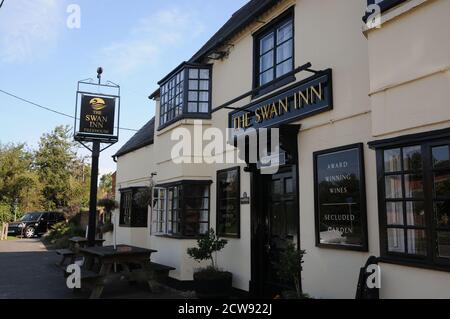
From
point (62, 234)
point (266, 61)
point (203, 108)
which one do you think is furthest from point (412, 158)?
point (62, 234)

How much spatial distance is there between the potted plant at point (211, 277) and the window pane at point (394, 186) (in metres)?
4.75

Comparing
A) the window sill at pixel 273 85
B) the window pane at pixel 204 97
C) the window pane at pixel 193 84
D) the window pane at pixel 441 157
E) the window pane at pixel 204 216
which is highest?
the window pane at pixel 193 84

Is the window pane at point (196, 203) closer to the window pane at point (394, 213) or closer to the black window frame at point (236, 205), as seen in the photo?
the black window frame at point (236, 205)

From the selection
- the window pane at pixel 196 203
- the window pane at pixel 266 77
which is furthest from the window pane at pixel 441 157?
the window pane at pixel 196 203

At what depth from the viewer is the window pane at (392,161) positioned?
5.04 meters

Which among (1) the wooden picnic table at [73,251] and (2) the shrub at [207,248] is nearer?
(2) the shrub at [207,248]

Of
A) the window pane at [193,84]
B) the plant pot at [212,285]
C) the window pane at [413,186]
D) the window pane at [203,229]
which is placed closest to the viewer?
the window pane at [413,186]

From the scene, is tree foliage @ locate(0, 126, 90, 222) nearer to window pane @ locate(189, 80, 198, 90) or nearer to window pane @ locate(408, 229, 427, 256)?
window pane @ locate(189, 80, 198, 90)

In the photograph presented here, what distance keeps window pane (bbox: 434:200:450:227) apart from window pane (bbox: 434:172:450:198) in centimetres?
9

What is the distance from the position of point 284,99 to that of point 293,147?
996 millimetres

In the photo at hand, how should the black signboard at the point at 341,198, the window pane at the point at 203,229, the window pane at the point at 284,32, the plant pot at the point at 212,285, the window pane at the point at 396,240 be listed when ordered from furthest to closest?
the window pane at the point at 203,229 → the plant pot at the point at 212,285 → the window pane at the point at 284,32 → the black signboard at the point at 341,198 → the window pane at the point at 396,240

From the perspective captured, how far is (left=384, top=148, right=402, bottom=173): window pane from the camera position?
504cm

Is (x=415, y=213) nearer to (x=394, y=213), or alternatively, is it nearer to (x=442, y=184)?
(x=394, y=213)

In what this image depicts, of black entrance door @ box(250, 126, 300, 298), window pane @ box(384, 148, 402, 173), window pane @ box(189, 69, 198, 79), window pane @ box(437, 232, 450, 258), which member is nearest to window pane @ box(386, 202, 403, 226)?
A: window pane @ box(384, 148, 402, 173)
